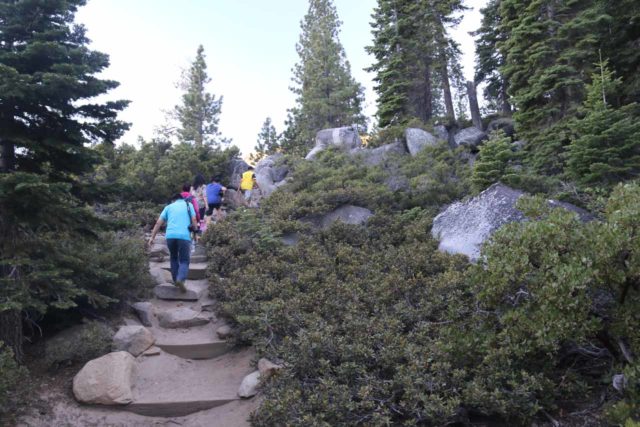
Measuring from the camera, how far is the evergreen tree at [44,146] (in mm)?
5355

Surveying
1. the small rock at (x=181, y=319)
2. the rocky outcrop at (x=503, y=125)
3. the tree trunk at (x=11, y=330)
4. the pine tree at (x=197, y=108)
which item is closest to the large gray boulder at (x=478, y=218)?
the small rock at (x=181, y=319)

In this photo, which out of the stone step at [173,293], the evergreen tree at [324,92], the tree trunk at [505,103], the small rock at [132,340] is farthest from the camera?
the evergreen tree at [324,92]

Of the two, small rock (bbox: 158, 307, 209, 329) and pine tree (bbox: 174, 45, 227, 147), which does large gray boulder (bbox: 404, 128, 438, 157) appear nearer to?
small rock (bbox: 158, 307, 209, 329)

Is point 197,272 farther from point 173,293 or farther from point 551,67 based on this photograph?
point 551,67

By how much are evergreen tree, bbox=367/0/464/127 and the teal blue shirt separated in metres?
12.9

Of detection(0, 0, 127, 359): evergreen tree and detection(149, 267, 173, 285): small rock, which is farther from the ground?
detection(0, 0, 127, 359): evergreen tree

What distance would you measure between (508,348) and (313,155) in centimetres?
1430

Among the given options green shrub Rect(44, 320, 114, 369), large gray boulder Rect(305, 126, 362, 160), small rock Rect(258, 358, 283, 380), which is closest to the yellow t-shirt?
large gray boulder Rect(305, 126, 362, 160)

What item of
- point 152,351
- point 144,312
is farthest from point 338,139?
point 152,351

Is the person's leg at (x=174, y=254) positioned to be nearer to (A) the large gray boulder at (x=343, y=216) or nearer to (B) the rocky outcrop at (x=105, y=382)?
(B) the rocky outcrop at (x=105, y=382)

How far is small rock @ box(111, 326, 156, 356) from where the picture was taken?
21.2ft

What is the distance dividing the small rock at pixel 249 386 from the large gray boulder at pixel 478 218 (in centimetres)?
363

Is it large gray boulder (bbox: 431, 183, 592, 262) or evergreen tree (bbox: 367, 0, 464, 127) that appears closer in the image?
large gray boulder (bbox: 431, 183, 592, 262)

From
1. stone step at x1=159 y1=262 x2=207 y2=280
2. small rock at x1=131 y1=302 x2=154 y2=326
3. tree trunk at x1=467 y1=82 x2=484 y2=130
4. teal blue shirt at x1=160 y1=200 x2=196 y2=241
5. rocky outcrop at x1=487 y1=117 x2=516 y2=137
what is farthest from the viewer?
tree trunk at x1=467 y1=82 x2=484 y2=130
